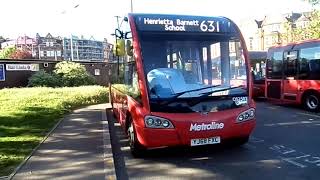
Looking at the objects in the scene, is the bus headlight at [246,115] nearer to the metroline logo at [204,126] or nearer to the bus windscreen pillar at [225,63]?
the metroline logo at [204,126]

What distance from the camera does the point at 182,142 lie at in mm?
8125

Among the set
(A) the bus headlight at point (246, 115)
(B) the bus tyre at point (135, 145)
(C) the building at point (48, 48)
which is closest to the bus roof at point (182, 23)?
(A) the bus headlight at point (246, 115)

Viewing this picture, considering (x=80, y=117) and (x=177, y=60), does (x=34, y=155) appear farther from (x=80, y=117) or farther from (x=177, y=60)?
(x=80, y=117)

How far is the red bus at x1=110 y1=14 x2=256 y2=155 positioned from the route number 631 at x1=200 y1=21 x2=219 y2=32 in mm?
19

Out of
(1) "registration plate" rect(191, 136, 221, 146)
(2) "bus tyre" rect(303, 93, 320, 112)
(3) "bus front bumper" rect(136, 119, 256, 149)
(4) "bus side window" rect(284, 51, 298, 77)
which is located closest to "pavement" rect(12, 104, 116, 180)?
(3) "bus front bumper" rect(136, 119, 256, 149)

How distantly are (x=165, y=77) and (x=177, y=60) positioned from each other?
0.44 m

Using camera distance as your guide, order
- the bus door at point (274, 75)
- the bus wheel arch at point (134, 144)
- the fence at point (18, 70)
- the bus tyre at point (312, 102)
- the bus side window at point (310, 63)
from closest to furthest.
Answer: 1. the bus wheel arch at point (134, 144)
2. the bus side window at point (310, 63)
3. the bus tyre at point (312, 102)
4. the bus door at point (274, 75)
5. the fence at point (18, 70)

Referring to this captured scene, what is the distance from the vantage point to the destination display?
8.59 meters

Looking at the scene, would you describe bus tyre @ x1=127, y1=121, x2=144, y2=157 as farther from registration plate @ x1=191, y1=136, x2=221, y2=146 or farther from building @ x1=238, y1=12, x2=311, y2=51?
building @ x1=238, y1=12, x2=311, y2=51

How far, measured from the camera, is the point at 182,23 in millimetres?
8727

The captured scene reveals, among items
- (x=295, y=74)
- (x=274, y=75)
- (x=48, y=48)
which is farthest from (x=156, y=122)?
(x=48, y=48)

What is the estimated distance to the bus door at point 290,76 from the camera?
17000 mm

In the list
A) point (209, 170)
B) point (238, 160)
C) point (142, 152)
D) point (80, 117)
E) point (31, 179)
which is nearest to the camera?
point (31, 179)

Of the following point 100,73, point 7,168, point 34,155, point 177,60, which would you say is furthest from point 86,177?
point 100,73
